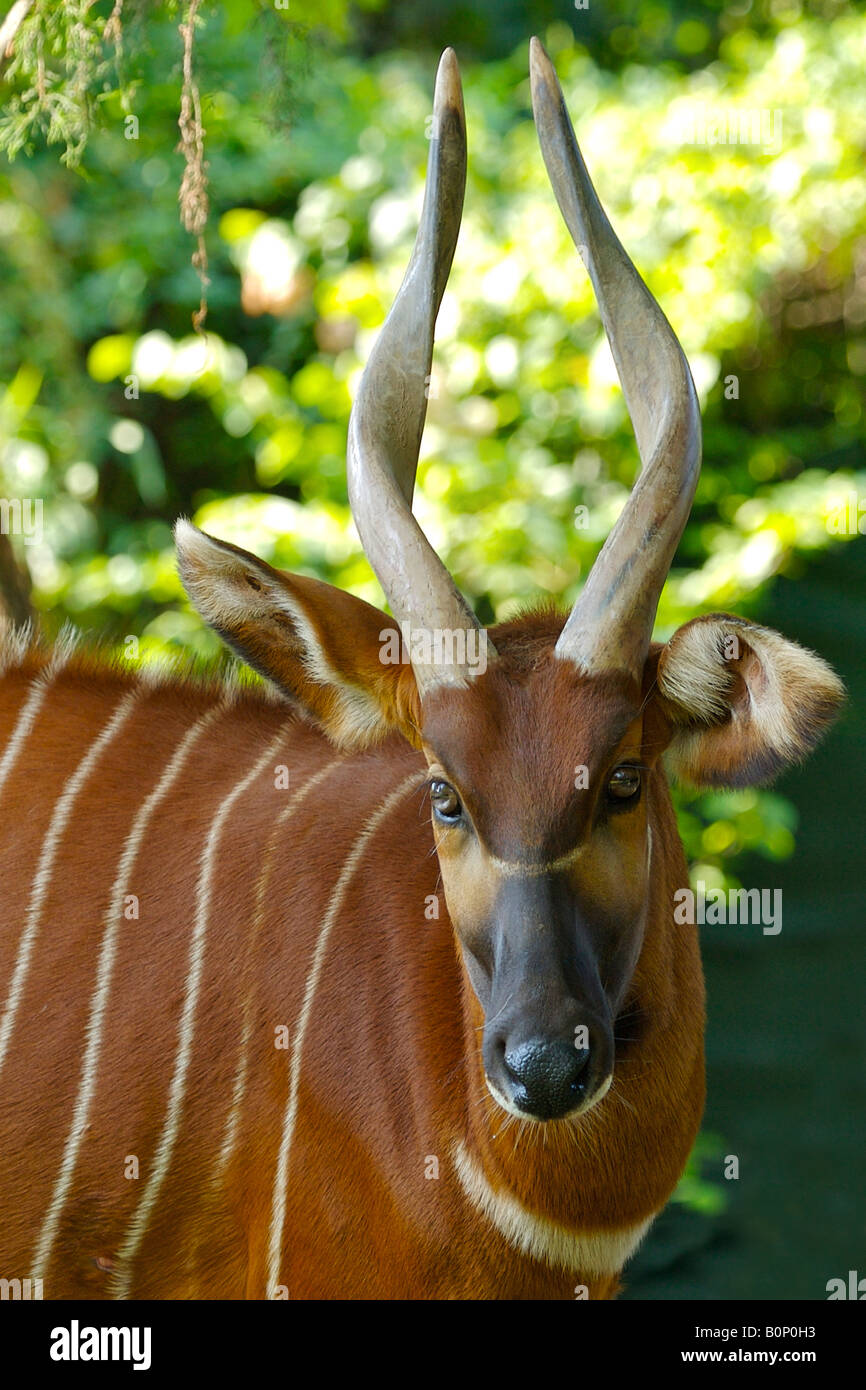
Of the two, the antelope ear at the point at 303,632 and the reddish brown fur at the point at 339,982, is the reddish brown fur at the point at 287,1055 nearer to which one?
the reddish brown fur at the point at 339,982

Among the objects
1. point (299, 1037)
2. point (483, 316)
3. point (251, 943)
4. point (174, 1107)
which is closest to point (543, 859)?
point (299, 1037)

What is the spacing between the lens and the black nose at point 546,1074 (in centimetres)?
215

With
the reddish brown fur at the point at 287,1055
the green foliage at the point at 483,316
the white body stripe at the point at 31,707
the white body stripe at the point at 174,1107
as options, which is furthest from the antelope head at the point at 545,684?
the green foliage at the point at 483,316

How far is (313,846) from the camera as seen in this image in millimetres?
2963

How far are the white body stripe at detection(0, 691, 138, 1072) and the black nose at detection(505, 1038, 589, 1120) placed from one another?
4.05ft

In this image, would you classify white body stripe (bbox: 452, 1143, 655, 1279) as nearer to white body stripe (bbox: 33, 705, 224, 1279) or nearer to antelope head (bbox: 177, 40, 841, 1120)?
antelope head (bbox: 177, 40, 841, 1120)

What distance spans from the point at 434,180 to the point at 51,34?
118 centimetres

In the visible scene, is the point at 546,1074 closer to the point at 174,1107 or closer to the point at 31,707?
the point at 174,1107

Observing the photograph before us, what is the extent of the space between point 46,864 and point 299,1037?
2.23 ft

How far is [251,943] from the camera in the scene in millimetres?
2920

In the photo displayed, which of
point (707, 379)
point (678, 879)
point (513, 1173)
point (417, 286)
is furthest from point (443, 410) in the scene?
point (513, 1173)

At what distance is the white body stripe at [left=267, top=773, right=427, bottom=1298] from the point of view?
2719 millimetres

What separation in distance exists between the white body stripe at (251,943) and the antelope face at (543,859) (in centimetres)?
57

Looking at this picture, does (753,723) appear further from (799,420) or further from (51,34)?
(799,420)
